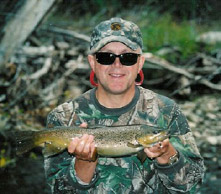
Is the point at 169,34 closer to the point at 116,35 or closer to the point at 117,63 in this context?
the point at 116,35

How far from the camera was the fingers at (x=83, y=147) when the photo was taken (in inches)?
110

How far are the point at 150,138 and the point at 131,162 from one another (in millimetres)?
345

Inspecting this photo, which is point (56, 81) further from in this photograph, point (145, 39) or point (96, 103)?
point (96, 103)

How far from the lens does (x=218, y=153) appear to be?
693 centimetres

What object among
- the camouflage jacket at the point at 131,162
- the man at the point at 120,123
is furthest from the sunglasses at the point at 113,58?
the camouflage jacket at the point at 131,162

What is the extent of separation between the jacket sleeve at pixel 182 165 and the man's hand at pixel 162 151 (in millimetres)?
66

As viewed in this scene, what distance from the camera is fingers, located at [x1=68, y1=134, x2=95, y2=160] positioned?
2799mm

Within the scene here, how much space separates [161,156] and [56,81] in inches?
209

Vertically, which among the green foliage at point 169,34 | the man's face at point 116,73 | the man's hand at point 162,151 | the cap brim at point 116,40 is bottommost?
the man's hand at point 162,151

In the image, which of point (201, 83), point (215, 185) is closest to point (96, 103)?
point (215, 185)

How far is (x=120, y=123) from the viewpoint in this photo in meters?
3.07

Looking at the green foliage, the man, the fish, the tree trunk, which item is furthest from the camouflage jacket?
the green foliage

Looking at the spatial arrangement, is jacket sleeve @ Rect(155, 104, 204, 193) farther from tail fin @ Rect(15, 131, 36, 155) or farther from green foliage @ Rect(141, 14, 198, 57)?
green foliage @ Rect(141, 14, 198, 57)

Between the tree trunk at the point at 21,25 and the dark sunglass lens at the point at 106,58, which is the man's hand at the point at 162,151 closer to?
the dark sunglass lens at the point at 106,58
